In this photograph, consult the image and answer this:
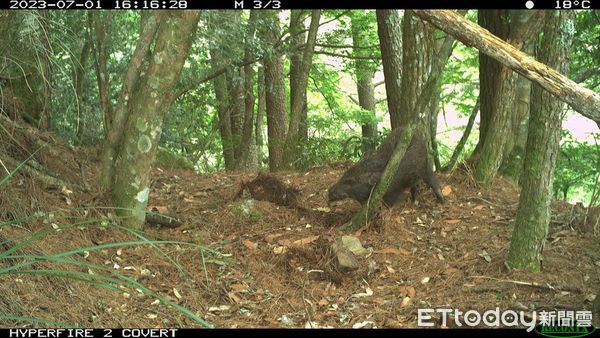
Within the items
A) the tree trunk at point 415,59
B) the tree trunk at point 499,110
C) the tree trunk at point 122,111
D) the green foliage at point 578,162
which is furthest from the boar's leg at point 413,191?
the green foliage at point 578,162

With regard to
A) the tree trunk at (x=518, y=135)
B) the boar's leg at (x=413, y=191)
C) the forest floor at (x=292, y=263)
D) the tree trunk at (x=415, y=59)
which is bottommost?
the forest floor at (x=292, y=263)

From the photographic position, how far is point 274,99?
11.6 metres

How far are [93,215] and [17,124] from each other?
1.30 meters

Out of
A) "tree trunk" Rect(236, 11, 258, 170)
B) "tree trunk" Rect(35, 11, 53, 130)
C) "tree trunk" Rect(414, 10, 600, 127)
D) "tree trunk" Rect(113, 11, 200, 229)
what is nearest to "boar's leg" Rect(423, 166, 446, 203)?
"tree trunk" Rect(414, 10, 600, 127)

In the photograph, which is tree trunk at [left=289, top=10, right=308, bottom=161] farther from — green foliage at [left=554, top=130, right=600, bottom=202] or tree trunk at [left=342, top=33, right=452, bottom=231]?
tree trunk at [left=342, top=33, right=452, bottom=231]

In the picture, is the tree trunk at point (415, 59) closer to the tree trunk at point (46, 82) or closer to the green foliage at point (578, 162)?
the green foliage at point (578, 162)

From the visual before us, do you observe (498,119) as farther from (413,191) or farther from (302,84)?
(302,84)

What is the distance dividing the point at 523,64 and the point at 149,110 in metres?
3.29

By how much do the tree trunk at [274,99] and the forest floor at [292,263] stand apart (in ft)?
13.3

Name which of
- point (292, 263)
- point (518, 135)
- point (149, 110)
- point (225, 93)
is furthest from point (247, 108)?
point (292, 263)

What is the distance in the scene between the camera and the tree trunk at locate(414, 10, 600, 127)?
3.66 metres

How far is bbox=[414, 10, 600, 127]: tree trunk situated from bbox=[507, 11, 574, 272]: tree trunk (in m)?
0.45

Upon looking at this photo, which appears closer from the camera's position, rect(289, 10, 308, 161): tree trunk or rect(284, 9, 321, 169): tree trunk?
rect(284, 9, 321, 169): tree trunk

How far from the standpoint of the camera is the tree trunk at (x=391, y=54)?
767 cm
